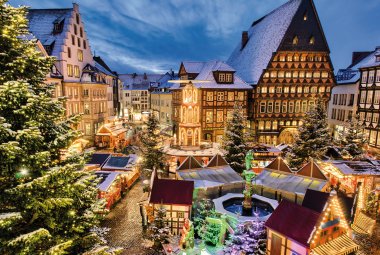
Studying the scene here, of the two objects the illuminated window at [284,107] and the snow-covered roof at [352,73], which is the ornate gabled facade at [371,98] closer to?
the snow-covered roof at [352,73]

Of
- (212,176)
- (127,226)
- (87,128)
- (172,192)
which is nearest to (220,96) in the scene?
(212,176)

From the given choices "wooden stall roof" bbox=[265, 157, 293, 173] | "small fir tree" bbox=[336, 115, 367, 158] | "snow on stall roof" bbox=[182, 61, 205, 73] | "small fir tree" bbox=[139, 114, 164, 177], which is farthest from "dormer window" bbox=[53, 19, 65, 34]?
"small fir tree" bbox=[336, 115, 367, 158]

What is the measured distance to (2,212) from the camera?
630cm

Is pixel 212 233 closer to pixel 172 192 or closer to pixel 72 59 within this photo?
pixel 172 192

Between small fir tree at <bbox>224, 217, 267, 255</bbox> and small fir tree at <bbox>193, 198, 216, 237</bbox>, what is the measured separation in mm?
3359

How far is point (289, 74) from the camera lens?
122 feet

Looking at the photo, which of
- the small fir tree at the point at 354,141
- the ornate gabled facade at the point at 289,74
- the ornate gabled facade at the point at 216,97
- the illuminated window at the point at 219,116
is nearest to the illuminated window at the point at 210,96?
the ornate gabled facade at the point at 216,97

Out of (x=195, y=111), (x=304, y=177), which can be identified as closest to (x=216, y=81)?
(x=195, y=111)

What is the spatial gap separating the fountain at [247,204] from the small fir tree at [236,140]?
671 cm

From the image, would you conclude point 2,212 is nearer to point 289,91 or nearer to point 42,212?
point 42,212

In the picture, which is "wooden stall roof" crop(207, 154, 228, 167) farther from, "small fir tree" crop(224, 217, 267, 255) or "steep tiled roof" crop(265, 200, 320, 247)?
"steep tiled roof" crop(265, 200, 320, 247)

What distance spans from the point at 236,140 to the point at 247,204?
9485 mm

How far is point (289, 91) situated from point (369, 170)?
20.7 meters

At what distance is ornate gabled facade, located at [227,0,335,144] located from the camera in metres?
36.5
